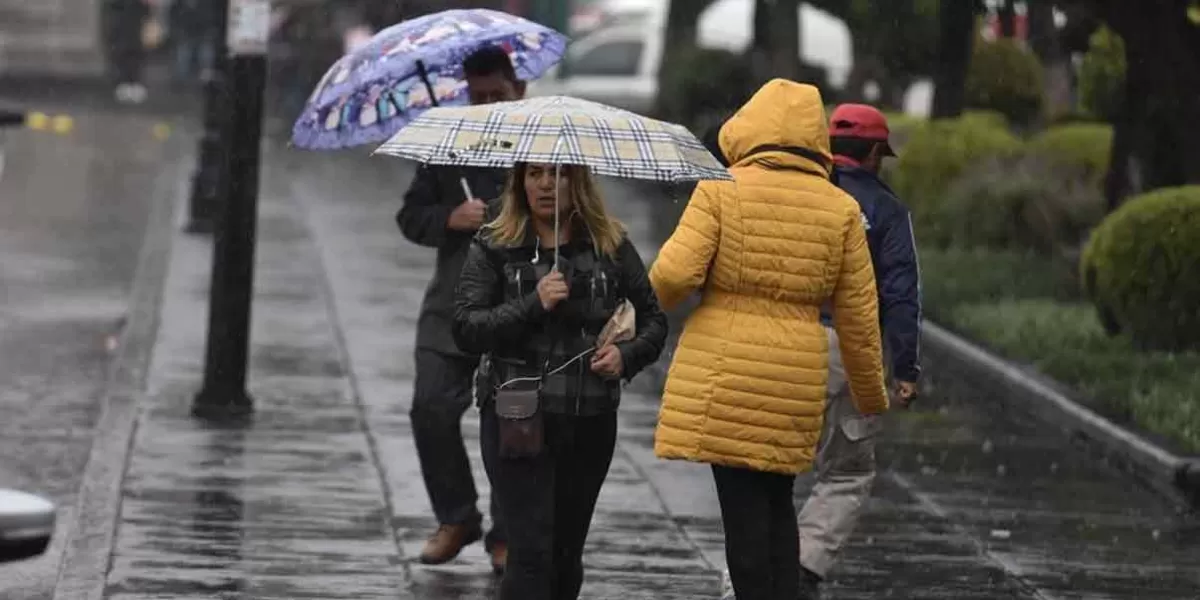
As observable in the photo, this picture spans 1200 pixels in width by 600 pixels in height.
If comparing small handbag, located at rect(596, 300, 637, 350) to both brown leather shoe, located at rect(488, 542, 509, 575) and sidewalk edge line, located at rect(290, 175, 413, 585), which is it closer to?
brown leather shoe, located at rect(488, 542, 509, 575)

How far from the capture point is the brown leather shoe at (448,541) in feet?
29.6

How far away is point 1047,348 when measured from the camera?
579 inches

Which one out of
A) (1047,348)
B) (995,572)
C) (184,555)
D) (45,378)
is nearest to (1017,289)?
(1047,348)

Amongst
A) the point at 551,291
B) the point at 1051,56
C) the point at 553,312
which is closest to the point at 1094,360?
the point at 553,312

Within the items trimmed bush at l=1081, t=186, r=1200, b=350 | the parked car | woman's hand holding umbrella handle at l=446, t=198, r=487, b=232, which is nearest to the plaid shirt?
woman's hand holding umbrella handle at l=446, t=198, r=487, b=232

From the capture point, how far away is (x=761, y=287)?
7.37 meters

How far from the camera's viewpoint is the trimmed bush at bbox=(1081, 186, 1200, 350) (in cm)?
1384

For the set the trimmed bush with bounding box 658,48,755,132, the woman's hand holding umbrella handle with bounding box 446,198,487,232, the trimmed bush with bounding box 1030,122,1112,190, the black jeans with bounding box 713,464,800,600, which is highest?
the woman's hand holding umbrella handle with bounding box 446,198,487,232

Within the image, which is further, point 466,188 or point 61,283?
point 61,283

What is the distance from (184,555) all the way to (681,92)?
18.4 metres

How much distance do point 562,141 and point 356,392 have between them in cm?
605

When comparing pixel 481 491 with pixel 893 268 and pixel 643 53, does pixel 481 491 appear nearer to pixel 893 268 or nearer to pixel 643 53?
pixel 893 268

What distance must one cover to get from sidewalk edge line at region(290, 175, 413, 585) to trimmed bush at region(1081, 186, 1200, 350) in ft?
13.4

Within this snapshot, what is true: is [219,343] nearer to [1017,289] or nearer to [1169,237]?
[1169,237]
